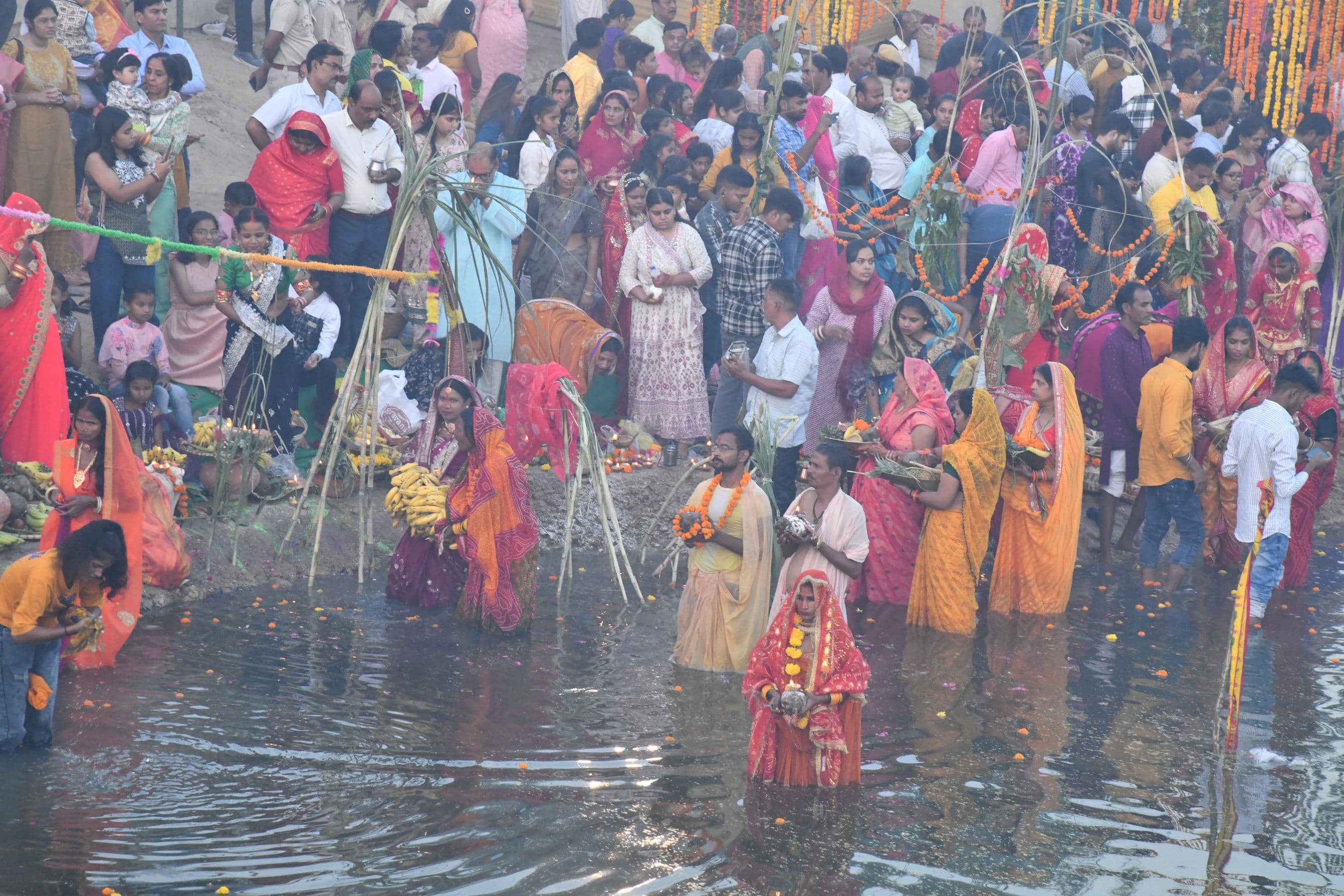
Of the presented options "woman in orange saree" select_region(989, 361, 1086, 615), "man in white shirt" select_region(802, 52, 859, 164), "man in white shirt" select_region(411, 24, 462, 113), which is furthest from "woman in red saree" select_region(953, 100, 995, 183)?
"man in white shirt" select_region(411, 24, 462, 113)

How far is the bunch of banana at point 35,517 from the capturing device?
26.5 feet

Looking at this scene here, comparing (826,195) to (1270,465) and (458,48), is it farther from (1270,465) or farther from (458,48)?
(1270,465)

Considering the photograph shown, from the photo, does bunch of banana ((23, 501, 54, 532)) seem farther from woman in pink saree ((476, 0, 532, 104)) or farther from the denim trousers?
woman in pink saree ((476, 0, 532, 104))

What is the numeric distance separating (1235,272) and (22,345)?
9.70 metres

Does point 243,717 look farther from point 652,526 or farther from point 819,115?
point 819,115

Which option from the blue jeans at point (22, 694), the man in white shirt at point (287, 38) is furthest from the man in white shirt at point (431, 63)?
the blue jeans at point (22, 694)

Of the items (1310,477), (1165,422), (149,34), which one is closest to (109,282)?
(149,34)

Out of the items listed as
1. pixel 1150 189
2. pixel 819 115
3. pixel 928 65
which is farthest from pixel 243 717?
pixel 928 65

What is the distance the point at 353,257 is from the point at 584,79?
12.0ft

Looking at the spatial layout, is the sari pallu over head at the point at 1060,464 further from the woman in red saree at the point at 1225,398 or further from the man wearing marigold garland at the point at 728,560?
the man wearing marigold garland at the point at 728,560

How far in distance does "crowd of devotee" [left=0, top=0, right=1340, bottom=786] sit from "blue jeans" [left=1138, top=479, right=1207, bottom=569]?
3 cm

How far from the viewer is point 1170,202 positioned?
12508 mm

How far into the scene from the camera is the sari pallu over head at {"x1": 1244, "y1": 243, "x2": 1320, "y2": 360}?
38.0 feet

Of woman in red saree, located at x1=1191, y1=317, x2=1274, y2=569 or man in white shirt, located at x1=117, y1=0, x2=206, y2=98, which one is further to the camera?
man in white shirt, located at x1=117, y1=0, x2=206, y2=98
